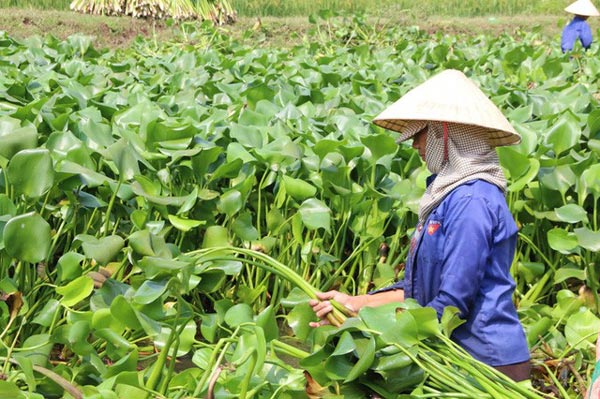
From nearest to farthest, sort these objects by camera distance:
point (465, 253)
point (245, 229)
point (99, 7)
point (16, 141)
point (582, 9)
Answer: point (465, 253)
point (16, 141)
point (245, 229)
point (582, 9)
point (99, 7)

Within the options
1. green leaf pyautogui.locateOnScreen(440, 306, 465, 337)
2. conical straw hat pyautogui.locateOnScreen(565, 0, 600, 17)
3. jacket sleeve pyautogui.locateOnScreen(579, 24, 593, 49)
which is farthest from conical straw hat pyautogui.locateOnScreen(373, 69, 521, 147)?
conical straw hat pyautogui.locateOnScreen(565, 0, 600, 17)

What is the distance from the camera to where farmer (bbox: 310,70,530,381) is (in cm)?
204

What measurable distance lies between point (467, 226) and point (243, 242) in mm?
1183

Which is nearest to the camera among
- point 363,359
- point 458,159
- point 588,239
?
point 363,359

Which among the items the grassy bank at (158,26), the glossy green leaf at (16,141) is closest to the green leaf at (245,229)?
the glossy green leaf at (16,141)

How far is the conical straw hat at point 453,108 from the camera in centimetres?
209

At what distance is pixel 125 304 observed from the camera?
1889 mm

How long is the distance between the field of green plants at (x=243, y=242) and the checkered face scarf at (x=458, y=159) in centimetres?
34

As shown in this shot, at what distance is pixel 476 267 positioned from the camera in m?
2.02

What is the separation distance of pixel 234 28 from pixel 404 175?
10.7 m

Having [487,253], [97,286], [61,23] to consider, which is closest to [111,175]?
[97,286]

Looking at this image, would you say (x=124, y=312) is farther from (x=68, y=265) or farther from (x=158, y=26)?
(x=158, y=26)

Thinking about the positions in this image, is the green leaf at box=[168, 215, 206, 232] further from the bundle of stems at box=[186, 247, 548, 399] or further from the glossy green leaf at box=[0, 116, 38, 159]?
the bundle of stems at box=[186, 247, 548, 399]

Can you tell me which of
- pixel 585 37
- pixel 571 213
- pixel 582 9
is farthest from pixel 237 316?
pixel 582 9
